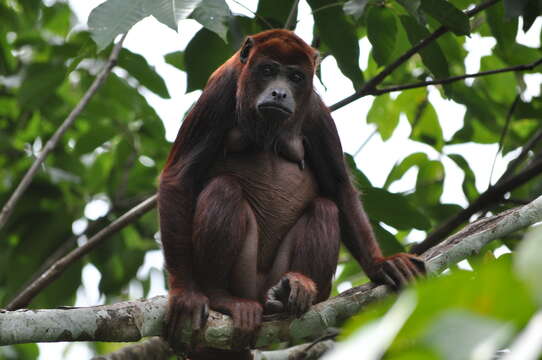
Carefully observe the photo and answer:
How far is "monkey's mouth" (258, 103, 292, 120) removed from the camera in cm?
450

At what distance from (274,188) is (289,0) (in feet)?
4.26

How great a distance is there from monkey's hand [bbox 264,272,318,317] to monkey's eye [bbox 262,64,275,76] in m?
1.38

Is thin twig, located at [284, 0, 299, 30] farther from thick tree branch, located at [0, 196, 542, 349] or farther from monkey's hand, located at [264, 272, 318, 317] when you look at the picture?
thick tree branch, located at [0, 196, 542, 349]

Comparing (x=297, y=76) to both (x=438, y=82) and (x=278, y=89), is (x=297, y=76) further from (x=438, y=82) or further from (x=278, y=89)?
(x=438, y=82)

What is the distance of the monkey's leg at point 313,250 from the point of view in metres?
4.45

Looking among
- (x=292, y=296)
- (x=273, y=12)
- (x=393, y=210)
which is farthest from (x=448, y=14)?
(x=292, y=296)

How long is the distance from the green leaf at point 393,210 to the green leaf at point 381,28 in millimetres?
979

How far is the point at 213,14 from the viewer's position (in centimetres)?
339

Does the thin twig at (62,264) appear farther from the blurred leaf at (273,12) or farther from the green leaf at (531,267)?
the green leaf at (531,267)

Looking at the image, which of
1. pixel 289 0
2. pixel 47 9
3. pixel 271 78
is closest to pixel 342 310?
pixel 271 78

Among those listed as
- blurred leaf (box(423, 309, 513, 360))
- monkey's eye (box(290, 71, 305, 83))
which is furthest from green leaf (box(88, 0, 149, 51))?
blurred leaf (box(423, 309, 513, 360))

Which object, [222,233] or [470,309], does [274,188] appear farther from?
[470,309]

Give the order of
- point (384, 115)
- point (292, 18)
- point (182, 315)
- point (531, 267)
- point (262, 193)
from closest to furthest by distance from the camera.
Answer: point (531, 267) → point (182, 315) → point (262, 193) → point (292, 18) → point (384, 115)

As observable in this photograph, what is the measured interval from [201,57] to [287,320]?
199 cm
